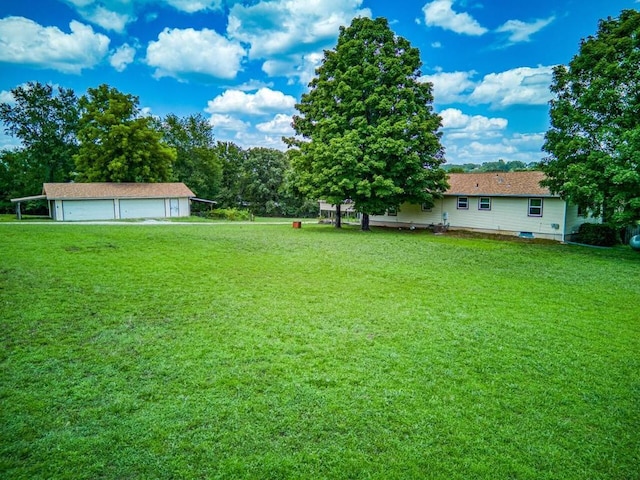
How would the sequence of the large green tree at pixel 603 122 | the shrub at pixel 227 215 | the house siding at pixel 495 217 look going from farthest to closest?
the shrub at pixel 227 215 → the house siding at pixel 495 217 → the large green tree at pixel 603 122

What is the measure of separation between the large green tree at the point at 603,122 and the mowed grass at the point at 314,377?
19.1 ft

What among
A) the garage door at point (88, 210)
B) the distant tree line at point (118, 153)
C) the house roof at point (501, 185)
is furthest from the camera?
the distant tree line at point (118, 153)

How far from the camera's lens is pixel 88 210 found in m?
31.0

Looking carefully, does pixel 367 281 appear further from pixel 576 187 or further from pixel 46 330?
pixel 576 187

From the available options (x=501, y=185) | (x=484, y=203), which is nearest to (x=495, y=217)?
(x=484, y=203)

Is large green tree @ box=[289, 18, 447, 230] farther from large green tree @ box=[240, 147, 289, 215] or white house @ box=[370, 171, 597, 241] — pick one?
large green tree @ box=[240, 147, 289, 215]

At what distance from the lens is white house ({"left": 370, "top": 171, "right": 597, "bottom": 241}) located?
62.4 ft

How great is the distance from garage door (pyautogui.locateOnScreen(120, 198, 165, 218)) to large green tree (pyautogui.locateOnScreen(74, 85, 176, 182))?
4.06m

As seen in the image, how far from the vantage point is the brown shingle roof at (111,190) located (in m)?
30.0

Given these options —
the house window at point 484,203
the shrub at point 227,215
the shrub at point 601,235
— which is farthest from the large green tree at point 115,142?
the shrub at point 601,235

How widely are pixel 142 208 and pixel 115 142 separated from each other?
7387 millimetres

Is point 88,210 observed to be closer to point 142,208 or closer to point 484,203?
point 142,208

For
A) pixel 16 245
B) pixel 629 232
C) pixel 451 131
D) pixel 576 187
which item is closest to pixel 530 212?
pixel 629 232

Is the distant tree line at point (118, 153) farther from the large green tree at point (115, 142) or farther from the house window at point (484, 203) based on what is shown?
the house window at point (484, 203)
